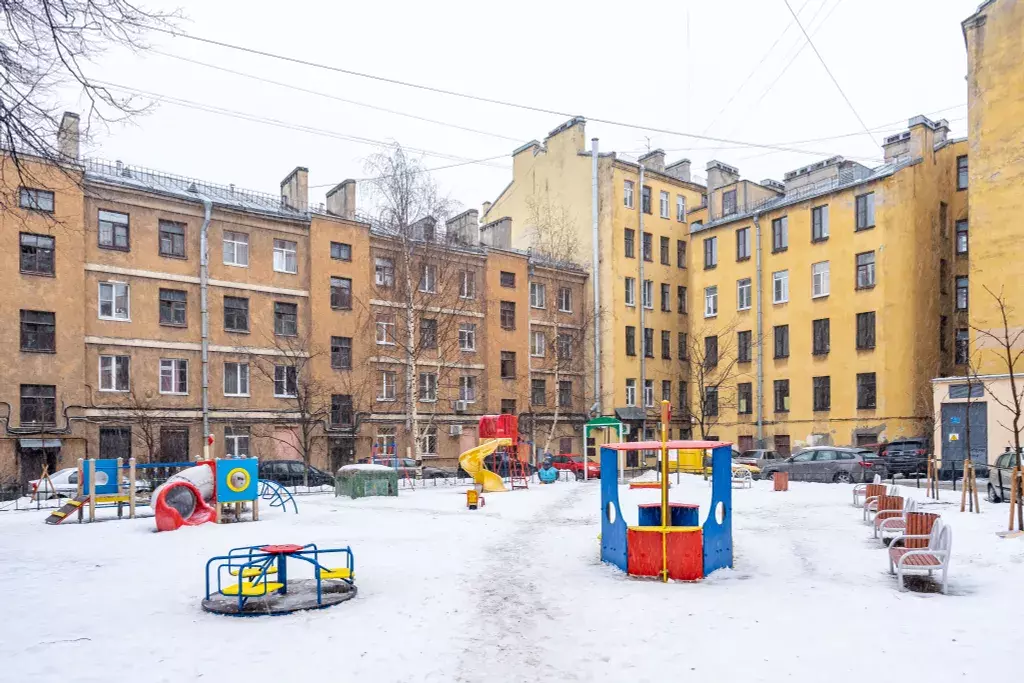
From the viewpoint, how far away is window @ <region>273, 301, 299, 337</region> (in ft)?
127

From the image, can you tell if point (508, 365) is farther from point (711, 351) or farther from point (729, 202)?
point (729, 202)

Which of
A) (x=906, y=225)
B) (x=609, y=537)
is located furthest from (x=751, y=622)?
(x=906, y=225)

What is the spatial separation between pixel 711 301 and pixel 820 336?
8255mm

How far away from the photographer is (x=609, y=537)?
43.0ft

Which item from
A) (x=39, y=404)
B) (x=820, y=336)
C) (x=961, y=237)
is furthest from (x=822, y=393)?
(x=39, y=404)

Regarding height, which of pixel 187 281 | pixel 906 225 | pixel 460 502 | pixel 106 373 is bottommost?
pixel 460 502

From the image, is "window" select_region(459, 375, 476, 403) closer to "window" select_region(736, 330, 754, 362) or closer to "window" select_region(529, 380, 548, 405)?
"window" select_region(529, 380, 548, 405)

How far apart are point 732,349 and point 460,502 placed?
28.5 meters

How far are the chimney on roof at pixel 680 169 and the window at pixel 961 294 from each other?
19.3 m

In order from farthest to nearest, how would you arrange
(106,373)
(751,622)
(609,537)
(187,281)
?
(187,281) → (106,373) → (609,537) → (751,622)

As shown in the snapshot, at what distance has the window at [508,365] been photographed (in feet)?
153

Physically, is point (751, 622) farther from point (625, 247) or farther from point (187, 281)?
point (625, 247)

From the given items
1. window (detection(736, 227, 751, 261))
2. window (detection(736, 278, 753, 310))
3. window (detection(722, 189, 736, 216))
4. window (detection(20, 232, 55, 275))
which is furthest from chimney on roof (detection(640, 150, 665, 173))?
window (detection(20, 232, 55, 275))

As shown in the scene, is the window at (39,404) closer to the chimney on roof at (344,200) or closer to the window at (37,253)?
the window at (37,253)
